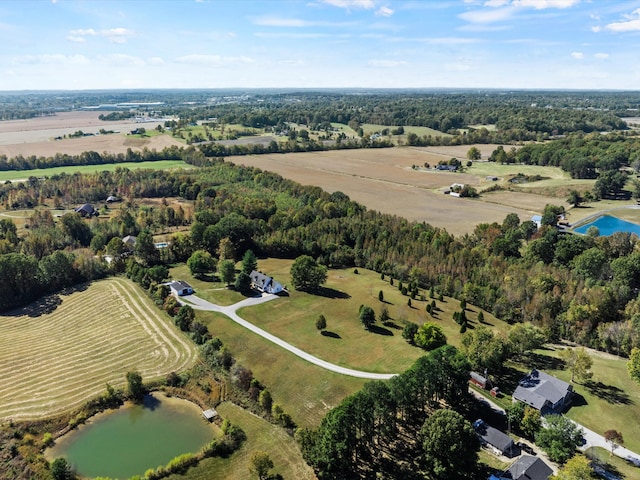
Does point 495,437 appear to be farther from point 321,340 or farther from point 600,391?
point 321,340

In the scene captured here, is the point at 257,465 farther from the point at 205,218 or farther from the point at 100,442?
the point at 205,218

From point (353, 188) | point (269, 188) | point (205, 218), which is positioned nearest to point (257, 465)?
point (205, 218)

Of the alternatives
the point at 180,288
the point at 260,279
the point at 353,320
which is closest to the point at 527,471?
the point at 353,320

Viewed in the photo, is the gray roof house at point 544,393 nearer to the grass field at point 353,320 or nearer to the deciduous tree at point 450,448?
the deciduous tree at point 450,448

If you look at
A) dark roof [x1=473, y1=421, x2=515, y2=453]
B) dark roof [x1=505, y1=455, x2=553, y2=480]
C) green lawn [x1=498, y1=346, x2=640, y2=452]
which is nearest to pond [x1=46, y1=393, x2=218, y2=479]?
dark roof [x1=473, y1=421, x2=515, y2=453]

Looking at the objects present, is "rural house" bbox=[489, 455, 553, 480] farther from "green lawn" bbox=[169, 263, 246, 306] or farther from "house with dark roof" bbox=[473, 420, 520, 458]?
"green lawn" bbox=[169, 263, 246, 306]
